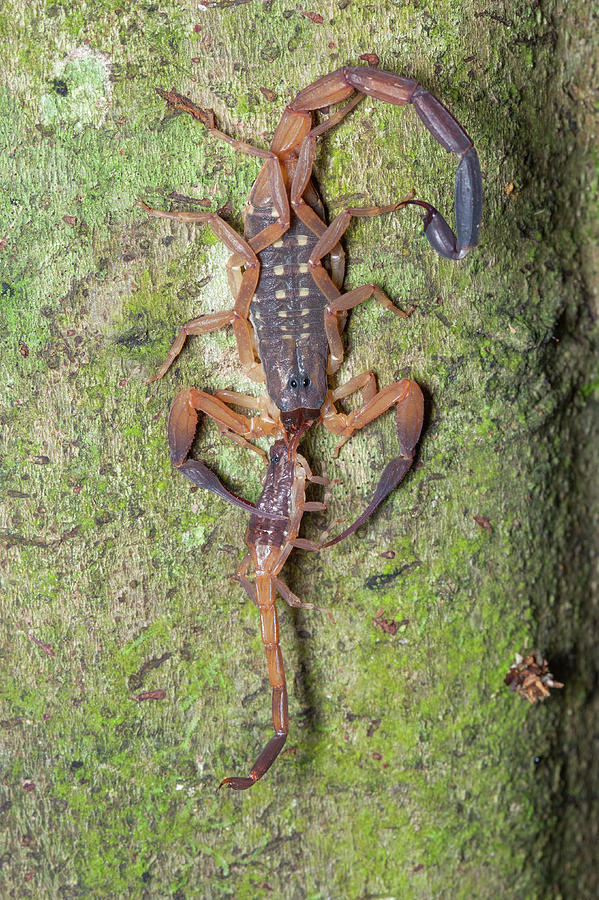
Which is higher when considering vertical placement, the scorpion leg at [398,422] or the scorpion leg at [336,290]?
the scorpion leg at [336,290]

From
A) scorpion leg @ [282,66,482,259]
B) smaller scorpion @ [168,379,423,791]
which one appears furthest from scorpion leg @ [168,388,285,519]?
scorpion leg @ [282,66,482,259]

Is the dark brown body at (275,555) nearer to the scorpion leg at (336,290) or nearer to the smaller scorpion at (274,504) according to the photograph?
the smaller scorpion at (274,504)

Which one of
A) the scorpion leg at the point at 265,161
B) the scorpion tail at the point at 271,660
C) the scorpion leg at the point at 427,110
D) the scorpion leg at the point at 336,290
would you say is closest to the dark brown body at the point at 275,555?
the scorpion tail at the point at 271,660

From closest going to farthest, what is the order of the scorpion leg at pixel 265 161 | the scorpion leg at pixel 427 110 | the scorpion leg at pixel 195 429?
the scorpion leg at pixel 427 110 < the scorpion leg at pixel 265 161 < the scorpion leg at pixel 195 429

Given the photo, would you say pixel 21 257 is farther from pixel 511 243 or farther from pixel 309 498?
pixel 511 243

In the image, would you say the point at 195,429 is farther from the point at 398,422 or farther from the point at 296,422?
the point at 398,422

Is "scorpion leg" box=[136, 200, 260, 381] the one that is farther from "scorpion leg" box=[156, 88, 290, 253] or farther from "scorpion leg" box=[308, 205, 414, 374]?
"scorpion leg" box=[308, 205, 414, 374]

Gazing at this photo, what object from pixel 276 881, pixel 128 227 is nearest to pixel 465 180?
pixel 128 227

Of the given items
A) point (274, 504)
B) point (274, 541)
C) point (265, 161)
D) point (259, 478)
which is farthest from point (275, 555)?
point (265, 161)
